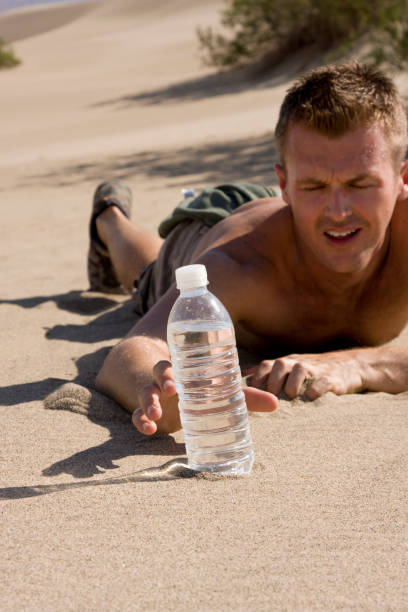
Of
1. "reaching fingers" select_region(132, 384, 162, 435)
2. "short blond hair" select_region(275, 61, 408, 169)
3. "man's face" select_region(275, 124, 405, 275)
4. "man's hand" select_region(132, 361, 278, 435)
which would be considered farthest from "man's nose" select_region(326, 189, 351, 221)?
"reaching fingers" select_region(132, 384, 162, 435)

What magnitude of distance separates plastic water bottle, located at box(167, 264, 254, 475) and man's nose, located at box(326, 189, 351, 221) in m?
0.75

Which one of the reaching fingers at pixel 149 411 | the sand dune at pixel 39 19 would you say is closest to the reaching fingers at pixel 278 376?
the reaching fingers at pixel 149 411

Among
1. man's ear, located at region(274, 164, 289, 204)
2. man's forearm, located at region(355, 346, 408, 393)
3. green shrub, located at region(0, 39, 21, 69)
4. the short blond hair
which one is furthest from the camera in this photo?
green shrub, located at region(0, 39, 21, 69)

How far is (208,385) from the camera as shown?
267 cm

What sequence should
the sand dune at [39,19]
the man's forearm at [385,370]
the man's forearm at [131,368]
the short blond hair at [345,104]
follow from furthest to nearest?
the sand dune at [39,19] → the man's forearm at [385,370] → the short blond hair at [345,104] → the man's forearm at [131,368]

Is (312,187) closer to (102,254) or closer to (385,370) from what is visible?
(385,370)

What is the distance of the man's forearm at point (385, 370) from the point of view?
327cm

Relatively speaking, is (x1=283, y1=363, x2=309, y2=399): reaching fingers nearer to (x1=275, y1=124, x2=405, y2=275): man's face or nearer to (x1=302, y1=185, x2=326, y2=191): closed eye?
(x1=275, y1=124, x2=405, y2=275): man's face

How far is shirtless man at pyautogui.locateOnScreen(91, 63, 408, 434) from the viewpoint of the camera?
123 inches

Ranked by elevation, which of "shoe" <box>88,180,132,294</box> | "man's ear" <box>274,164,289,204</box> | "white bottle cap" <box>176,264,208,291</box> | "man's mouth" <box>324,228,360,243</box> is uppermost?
"white bottle cap" <box>176,264,208,291</box>

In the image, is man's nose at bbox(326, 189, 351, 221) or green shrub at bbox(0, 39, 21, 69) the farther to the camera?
green shrub at bbox(0, 39, 21, 69)

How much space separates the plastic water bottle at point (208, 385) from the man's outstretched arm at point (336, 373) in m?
0.45

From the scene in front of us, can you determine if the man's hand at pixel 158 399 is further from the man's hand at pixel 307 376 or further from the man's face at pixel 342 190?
the man's face at pixel 342 190

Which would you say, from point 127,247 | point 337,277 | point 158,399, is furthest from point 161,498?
point 127,247
